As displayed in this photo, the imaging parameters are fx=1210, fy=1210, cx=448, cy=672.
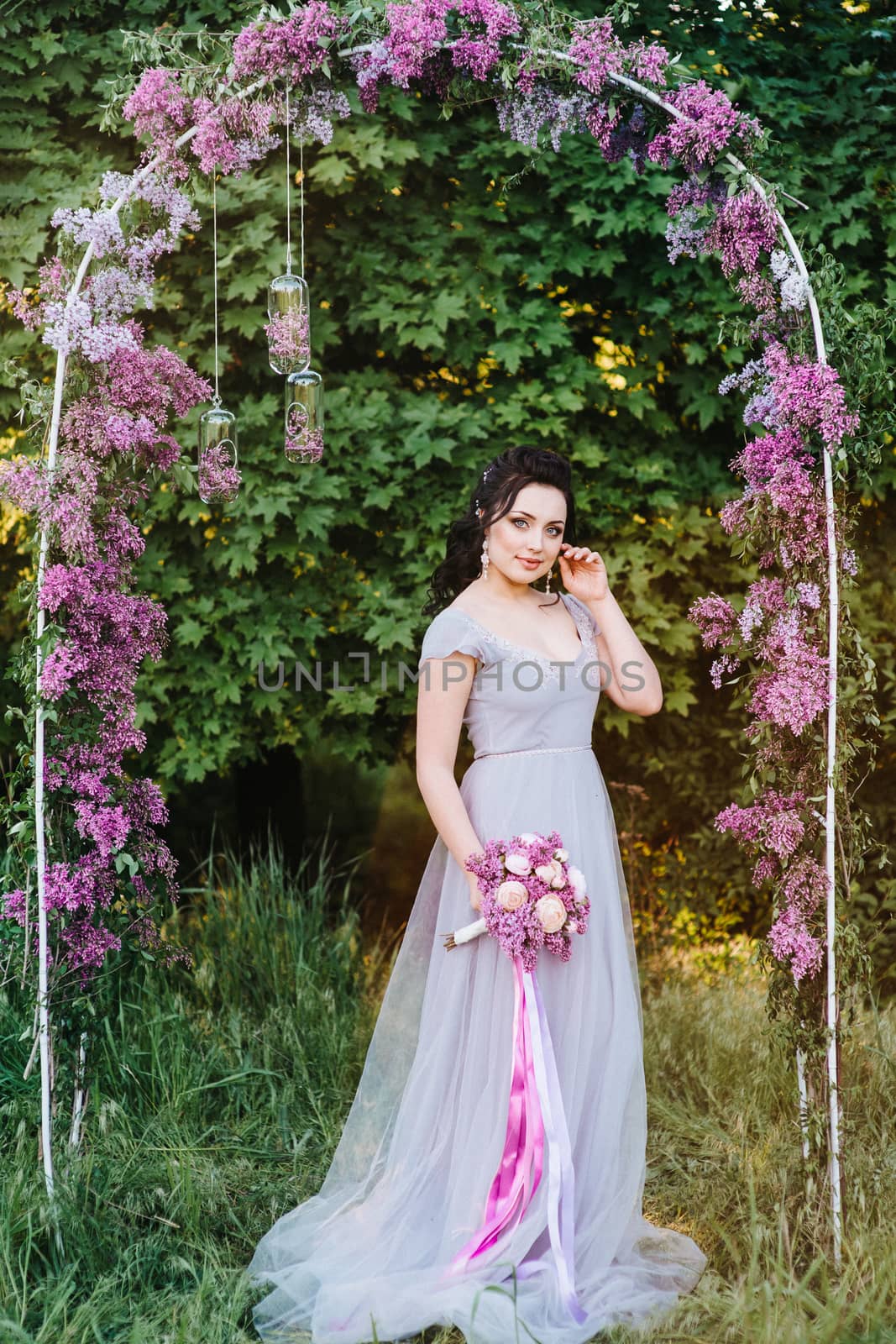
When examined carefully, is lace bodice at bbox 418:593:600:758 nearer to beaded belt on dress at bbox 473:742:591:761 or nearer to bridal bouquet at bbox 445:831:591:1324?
beaded belt on dress at bbox 473:742:591:761

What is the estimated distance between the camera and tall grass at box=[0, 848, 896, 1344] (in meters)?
2.89

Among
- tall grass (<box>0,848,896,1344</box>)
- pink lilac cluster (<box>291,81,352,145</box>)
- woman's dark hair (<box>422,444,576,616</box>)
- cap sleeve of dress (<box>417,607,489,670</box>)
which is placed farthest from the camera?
pink lilac cluster (<box>291,81,352,145</box>)

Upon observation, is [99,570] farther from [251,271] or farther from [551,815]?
[251,271]

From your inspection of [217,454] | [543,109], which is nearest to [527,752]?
[217,454]

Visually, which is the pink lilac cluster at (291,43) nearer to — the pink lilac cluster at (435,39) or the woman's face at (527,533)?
the pink lilac cluster at (435,39)

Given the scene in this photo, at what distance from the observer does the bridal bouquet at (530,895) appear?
291cm

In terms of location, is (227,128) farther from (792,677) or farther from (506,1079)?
(506,1079)

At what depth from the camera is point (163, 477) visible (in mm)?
3715

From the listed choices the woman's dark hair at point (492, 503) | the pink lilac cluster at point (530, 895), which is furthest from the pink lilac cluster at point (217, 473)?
the pink lilac cluster at point (530, 895)

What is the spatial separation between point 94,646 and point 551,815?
137cm

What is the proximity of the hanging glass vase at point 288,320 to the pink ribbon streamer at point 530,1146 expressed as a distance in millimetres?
1752

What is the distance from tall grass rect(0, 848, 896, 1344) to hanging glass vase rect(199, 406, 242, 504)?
1720mm

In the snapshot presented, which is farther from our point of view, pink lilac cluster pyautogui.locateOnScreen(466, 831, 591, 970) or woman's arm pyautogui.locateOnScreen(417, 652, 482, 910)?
woman's arm pyautogui.locateOnScreen(417, 652, 482, 910)

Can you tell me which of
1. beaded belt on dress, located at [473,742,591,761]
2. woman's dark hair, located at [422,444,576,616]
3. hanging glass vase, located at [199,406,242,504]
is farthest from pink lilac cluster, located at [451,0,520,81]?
beaded belt on dress, located at [473,742,591,761]
